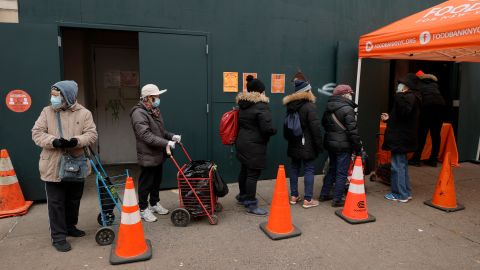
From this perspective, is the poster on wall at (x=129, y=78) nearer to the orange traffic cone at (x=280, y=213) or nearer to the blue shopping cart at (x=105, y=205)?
the blue shopping cart at (x=105, y=205)

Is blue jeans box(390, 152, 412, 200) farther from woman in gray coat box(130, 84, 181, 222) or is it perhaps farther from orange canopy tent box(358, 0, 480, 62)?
woman in gray coat box(130, 84, 181, 222)

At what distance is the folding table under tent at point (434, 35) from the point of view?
402 cm

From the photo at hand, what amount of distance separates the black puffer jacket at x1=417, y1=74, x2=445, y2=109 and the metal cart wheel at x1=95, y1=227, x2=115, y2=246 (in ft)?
20.1

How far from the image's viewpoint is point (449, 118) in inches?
293

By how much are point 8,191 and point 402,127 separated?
18.1 ft

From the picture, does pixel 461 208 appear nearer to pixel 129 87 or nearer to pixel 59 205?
pixel 59 205

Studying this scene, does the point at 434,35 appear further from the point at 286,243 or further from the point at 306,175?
the point at 286,243

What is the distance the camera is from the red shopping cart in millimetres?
3920

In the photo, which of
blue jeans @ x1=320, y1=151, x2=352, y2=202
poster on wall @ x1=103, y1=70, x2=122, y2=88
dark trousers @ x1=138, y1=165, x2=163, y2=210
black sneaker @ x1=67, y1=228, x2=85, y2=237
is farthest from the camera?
poster on wall @ x1=103, y1=70, x2=122, y2=88

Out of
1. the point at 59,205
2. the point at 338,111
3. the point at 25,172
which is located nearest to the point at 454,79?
the point at 338,111

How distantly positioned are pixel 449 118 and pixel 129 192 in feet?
23.9

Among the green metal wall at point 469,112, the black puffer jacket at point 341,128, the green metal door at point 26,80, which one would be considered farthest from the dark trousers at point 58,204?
the green metal wall at point 469,112

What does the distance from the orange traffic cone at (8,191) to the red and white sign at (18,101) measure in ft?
1.99

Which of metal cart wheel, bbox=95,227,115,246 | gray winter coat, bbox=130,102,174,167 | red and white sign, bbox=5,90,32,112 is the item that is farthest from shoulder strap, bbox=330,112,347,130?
red and white sign, bbox=5,90,32,112
